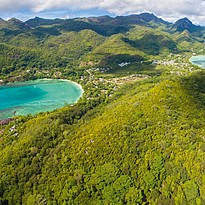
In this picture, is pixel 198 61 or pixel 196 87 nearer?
pixel 196 87

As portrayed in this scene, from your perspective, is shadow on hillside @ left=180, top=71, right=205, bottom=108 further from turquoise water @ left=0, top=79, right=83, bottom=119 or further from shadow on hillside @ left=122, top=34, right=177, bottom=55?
shadow on hillside @ left=122, top=34, right=177, bottom=55

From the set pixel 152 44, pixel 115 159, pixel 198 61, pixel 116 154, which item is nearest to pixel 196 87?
pixel 116 154

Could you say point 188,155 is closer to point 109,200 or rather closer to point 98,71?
point 109,200

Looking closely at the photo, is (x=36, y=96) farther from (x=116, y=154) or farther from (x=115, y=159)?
(x=115, y=159)

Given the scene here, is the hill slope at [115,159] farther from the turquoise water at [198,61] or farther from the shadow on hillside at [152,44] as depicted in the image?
the shadow on hillside at [152,44]

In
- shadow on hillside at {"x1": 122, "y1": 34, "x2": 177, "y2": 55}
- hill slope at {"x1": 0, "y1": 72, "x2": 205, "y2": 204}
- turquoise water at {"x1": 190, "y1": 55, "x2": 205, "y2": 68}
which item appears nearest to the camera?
hill slope at {"x1": 0, "y1": 72, "x2": 205, "y2": 204}

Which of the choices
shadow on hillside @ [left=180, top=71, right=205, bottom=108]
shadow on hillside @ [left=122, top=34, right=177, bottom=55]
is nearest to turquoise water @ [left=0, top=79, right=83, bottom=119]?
shadow on hillside @ [left=180, top=71, right=205, bottom=108]

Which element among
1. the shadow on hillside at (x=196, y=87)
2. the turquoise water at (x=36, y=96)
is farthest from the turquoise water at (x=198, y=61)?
the shadow on hillside at (x=196, y=87)

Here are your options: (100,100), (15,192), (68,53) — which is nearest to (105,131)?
(15,192)
